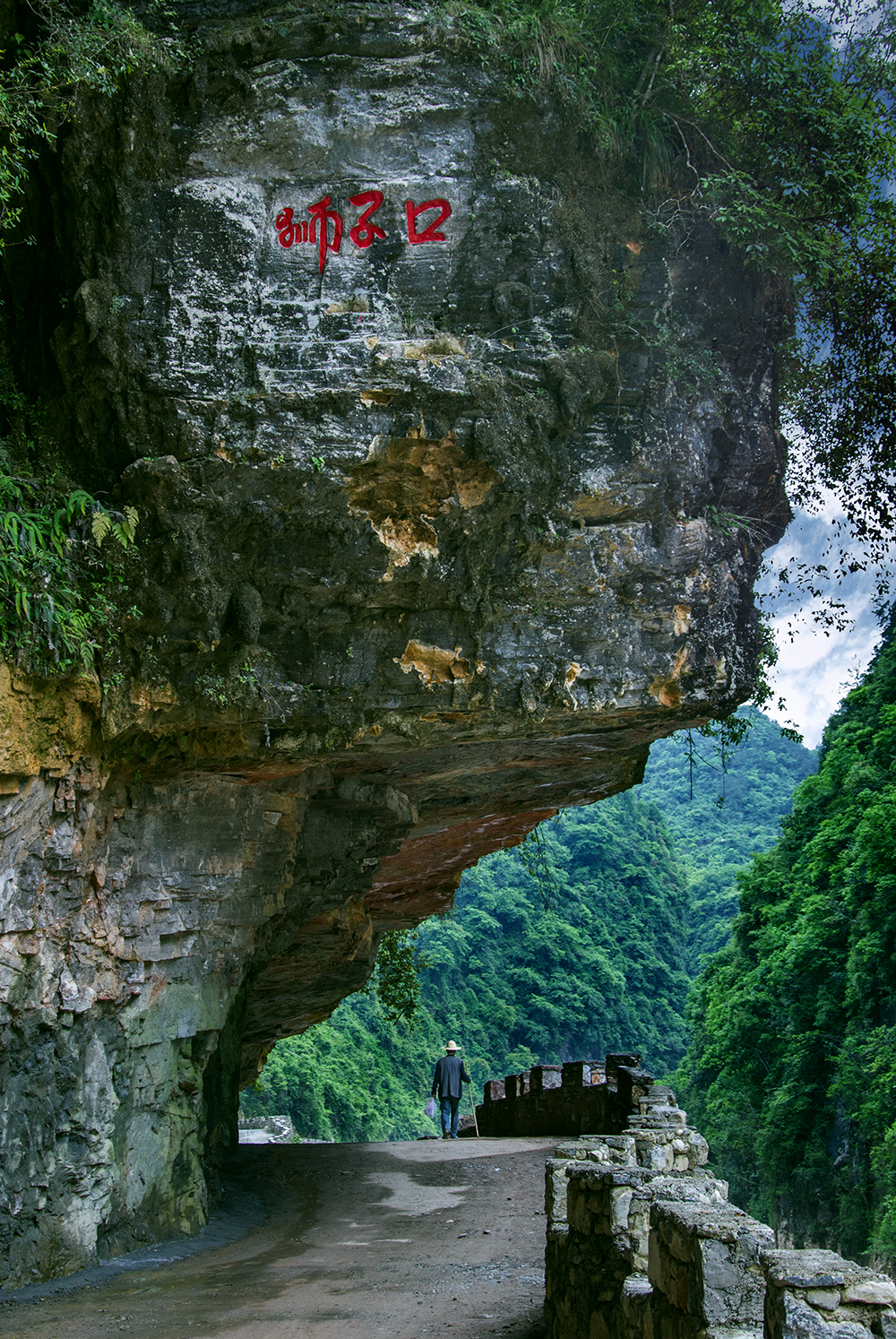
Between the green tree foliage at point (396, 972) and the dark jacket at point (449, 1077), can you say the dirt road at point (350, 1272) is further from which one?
the green tree foliage at point (396, 972)

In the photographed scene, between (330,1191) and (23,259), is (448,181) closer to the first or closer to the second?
(23,259)

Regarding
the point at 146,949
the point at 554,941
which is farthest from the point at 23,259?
the point at 554,941

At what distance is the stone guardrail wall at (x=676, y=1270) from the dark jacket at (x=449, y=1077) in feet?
22.4

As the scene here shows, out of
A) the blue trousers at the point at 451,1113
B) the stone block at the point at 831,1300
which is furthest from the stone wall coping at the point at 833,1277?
the blue trousers at the point at 451,1113

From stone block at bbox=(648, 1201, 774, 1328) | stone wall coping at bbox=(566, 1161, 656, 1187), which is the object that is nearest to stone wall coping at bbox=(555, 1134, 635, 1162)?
stone wall coping at bbox=(566, 1161, 656, 1187)

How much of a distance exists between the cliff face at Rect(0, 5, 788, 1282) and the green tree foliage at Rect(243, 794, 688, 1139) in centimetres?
1903

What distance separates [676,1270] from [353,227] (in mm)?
6104

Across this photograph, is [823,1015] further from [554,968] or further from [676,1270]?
[554,968]

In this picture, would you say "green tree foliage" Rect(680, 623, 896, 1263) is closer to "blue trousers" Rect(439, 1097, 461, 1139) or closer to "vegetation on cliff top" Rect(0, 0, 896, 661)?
"blue trousers" Rect(439, 1097, 461, 1139)

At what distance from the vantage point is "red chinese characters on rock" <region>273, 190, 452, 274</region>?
6.67 m

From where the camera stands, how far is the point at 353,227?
672 cm

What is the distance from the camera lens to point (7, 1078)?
6.03 m

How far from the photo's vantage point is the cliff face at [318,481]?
6.31m

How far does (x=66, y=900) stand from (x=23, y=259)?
4.27 m
